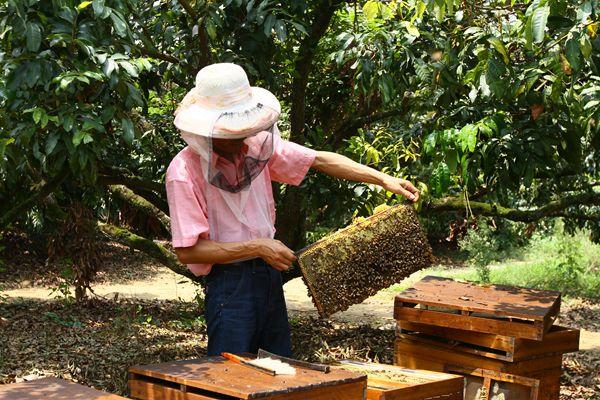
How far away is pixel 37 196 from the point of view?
5.68 metres

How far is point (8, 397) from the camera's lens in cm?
244

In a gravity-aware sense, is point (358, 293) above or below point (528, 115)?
below

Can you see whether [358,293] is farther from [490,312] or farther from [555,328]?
[555,328]

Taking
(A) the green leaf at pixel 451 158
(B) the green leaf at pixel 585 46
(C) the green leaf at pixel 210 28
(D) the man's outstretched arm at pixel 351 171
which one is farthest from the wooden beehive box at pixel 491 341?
(C) the green leaf at pixel 210 28

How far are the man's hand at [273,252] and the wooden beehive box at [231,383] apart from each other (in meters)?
0.44

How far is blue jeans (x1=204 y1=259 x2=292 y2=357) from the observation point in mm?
3219

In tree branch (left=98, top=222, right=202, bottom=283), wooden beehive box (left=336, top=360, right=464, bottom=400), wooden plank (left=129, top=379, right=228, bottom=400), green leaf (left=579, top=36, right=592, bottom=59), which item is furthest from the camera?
tree branch (left=98, top=222, right=202, bottom=283)

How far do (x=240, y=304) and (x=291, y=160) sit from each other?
662 mm

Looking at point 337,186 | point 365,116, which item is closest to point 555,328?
point 337,186

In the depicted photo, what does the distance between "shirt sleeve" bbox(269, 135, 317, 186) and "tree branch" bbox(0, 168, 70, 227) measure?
2.16 meters

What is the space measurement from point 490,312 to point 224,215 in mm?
1491

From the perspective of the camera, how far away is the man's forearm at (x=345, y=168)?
11.6 ft

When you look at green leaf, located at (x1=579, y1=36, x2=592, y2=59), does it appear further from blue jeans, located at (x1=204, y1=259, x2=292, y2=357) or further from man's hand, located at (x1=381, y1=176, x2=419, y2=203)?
blue jeans, located at (x1=204, y1=259, x2=292, y2=357)

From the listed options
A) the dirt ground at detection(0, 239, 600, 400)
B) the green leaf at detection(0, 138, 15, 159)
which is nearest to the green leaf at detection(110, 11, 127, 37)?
the green leaf at detection(0, 138, 15, 159)
